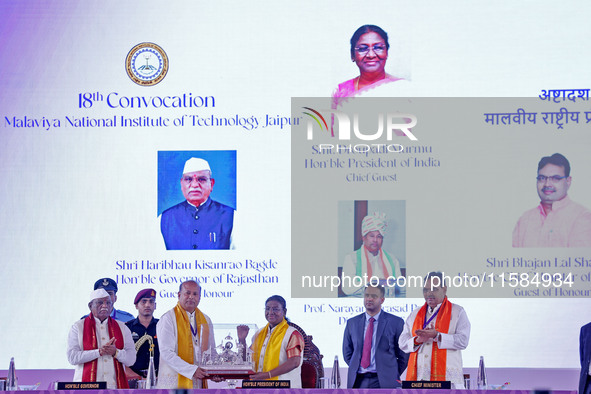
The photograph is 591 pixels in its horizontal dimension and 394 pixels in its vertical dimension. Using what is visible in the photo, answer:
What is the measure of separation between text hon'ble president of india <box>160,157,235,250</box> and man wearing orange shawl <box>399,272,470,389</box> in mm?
1844

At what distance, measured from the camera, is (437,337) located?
735 cm

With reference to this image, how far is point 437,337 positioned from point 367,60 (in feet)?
8.34

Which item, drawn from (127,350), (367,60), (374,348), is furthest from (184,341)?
(367,60)

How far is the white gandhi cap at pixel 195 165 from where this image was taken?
28.4 ft

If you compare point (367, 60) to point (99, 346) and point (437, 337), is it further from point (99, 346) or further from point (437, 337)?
point (99, 346)

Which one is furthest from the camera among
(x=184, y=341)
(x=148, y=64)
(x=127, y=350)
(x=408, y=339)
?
(x=148, y=64)

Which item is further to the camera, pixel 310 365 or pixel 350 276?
pixel 350 276

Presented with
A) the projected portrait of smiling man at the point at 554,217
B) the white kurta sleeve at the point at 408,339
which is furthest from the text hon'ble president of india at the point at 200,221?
the projected portrait of smiling man at the point at 554,217

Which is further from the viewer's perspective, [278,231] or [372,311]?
[278,231]

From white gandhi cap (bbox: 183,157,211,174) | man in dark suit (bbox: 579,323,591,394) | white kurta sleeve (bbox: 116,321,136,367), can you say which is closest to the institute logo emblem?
white gandhi cap (bbox: 183,157,211,174)

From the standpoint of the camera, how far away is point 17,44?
8.79 m

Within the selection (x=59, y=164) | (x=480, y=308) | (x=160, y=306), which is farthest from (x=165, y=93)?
(x=480, y=308)

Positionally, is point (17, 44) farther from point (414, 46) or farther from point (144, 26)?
point (414, 46)

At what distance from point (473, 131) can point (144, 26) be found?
9.58 ft
